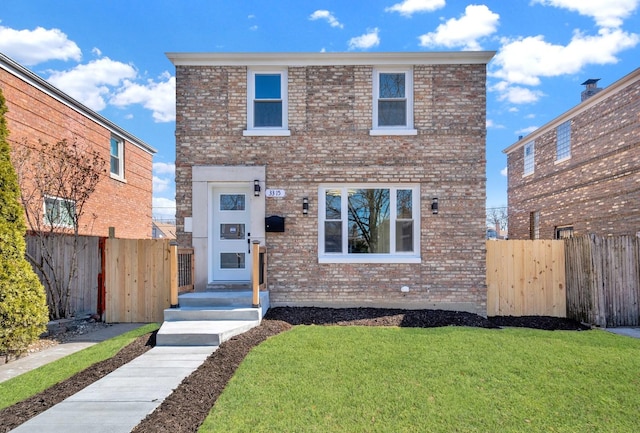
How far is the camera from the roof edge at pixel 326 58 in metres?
7.73

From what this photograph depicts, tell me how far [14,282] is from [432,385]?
6161 millimetres

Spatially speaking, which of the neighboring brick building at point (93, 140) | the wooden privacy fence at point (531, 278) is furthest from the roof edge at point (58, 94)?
the wooden privacy fence at point (531, 278)

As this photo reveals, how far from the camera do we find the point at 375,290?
25.5 feet

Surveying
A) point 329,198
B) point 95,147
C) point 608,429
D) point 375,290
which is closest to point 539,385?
point 608,429

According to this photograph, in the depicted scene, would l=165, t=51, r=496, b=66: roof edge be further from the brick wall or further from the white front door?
the brick wall

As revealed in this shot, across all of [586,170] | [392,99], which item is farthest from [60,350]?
[586,170]

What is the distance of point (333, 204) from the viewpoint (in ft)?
26.1

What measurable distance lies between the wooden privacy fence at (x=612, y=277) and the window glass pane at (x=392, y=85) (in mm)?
5007

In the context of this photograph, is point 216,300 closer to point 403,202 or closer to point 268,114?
point 268,114

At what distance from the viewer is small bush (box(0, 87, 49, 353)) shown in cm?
530

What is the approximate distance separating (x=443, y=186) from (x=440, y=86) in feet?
7.18

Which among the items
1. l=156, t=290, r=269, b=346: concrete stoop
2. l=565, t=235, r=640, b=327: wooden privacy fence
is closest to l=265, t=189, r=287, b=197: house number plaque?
l=156, t=290, r=269, b=346: concrete stoop

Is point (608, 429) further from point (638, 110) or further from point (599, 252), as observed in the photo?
point (638, 110)

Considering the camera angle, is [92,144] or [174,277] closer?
[174,277]
